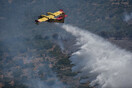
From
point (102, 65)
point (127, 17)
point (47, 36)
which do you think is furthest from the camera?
point (127, 17)

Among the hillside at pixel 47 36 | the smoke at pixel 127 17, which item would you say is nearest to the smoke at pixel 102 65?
the hillside at pixel 47 36

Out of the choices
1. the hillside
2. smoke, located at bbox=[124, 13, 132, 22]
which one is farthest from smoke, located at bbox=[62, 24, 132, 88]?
smoke, located at bbox=[124, 13, 132, 22]

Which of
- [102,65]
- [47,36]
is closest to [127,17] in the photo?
[47,36]

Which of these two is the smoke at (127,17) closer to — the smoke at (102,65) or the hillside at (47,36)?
the hillside at (47,36)

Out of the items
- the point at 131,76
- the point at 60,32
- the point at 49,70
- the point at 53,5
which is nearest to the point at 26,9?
the point at 53,5

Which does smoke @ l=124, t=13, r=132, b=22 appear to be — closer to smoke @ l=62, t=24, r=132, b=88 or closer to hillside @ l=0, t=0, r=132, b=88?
hillside @ l=0, t=0, r=132, b=88

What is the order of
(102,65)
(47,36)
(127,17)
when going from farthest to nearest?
(127,17)
(47,36)
(102,65)

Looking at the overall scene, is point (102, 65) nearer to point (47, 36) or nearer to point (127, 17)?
point (47, 36)

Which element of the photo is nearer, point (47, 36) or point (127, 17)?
point (47, 36)

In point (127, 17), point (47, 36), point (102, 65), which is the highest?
point (127, 17)
